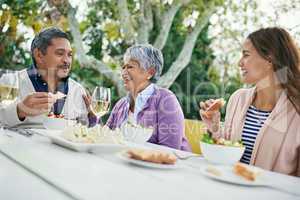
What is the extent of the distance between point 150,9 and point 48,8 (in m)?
1.68

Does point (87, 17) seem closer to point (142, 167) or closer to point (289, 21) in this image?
point (289, 21)

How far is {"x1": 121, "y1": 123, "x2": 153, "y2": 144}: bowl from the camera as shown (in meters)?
1.42

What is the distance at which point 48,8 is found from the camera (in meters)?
6.28

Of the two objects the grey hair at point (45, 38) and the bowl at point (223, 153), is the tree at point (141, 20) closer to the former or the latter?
the grey hair at point (45, 38)

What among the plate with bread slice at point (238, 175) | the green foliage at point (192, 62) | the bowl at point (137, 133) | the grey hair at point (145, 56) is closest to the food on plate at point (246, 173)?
the plate with bread slice at point (238, 175)

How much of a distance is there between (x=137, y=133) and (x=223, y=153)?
1.42 ft

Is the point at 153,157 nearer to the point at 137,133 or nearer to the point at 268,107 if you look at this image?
the point at 137,133

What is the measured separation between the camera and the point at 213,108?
1420mm

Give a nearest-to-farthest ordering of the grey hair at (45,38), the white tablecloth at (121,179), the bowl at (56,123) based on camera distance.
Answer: the white tablecloth at (121,179) → the bowl at (56,123) → the grey hair at (45,38)

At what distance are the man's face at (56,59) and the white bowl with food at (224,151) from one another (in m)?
1.16

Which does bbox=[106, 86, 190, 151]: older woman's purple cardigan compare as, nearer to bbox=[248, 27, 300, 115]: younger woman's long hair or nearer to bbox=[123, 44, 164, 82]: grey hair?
bbox=[123, 44, 164, 82]: grey hair

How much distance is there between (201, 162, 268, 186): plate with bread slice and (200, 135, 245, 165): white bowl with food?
0.14 m

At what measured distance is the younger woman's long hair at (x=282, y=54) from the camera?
1.55 m

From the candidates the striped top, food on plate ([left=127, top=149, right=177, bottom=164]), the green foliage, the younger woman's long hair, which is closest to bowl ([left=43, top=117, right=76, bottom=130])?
food on plate ([left=127, top=149, right=177, bottom=164])
